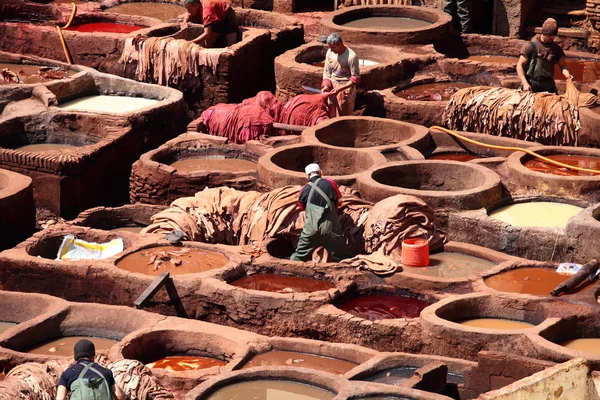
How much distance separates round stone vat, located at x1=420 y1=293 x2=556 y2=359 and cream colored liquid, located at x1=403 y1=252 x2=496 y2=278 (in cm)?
87

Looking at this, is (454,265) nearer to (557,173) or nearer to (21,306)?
(557,173)

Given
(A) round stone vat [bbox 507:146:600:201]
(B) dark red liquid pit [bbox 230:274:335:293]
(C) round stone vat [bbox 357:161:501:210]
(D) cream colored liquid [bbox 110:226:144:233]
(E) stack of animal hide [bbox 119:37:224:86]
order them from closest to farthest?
(B) dark red liquid pit [bbox 230:274:335:293]
(C) round stone vat [bbox 357:161:501:210]
(A) round stone vat [bbox 507:146:600:201]
(D) cream colored liquid [bbox 110:226:144:233]
(E) stack of animal hide [bbox 119:37:224:86]

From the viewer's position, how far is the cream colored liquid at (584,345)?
13102 mm

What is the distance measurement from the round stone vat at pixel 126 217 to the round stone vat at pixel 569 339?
5197mm

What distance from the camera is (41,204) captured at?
17.6 meters

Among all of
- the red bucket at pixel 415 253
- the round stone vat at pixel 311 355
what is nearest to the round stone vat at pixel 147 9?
the red bucket at pixel 415 253

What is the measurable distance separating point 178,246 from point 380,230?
2.09 meters

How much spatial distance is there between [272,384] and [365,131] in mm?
6479

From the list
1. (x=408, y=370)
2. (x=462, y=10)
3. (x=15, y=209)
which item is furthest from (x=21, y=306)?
(x=462, y=10)

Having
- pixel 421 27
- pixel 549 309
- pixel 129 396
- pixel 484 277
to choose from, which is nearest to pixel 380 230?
pixel 484 277

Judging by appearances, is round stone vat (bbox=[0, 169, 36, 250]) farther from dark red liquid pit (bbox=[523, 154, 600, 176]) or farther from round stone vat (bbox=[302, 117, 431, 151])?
dark red liquid pit (bbox=[523, 154, 600, 176])

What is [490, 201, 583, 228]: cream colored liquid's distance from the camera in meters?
15.6

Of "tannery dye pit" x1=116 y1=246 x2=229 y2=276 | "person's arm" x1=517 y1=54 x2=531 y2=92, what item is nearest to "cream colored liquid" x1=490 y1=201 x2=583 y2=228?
"person's arm" x1=517 y1=54 x2=531 y2=92

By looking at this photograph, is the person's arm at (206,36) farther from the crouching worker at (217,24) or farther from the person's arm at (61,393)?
the person's arm at (61,393)
